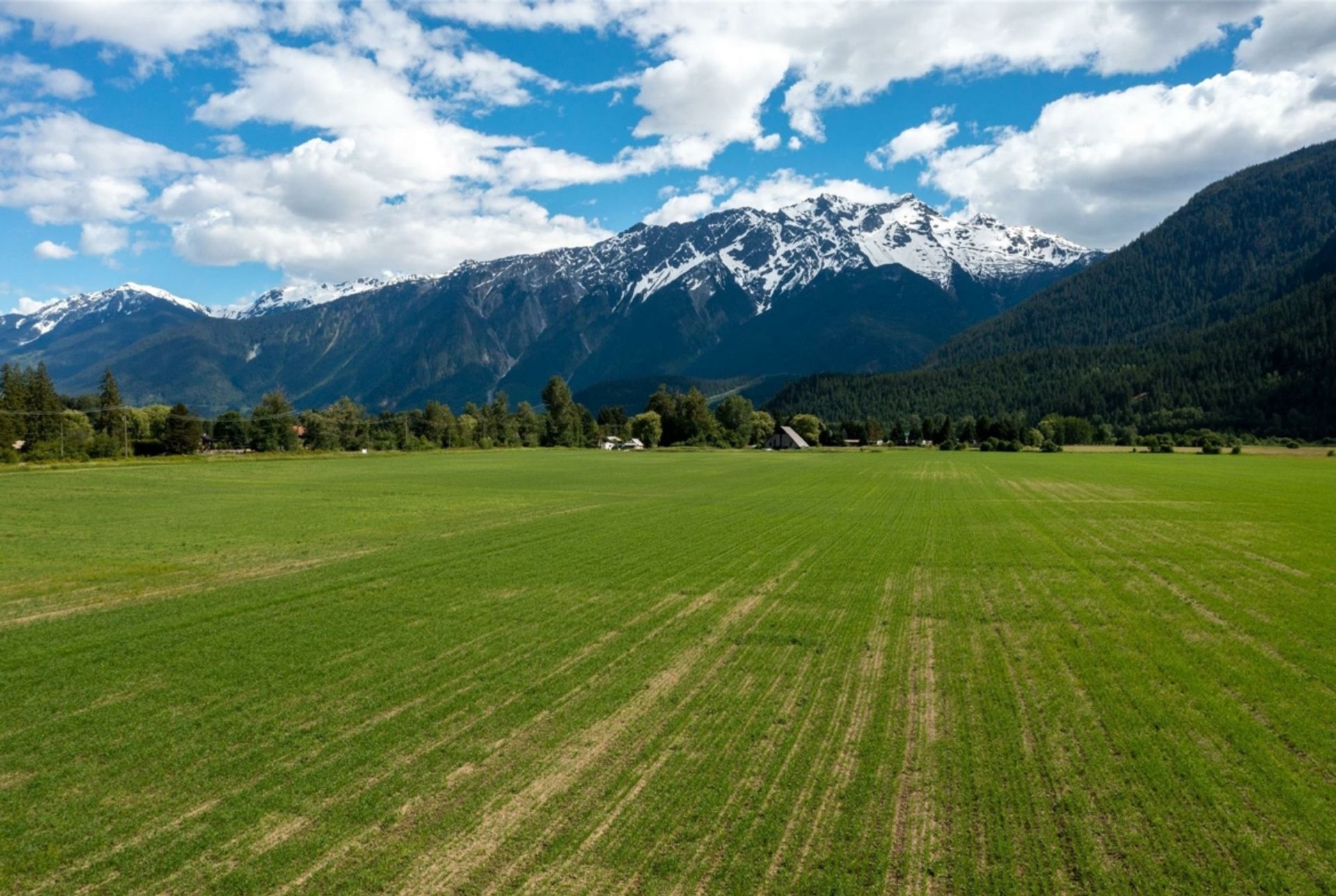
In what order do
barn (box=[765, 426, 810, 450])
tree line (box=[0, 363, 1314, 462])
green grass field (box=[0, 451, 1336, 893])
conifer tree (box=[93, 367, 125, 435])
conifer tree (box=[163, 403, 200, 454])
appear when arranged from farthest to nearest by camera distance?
1. barn (box=[765, 426, 810, 450])
2. conifer tree (box=[93, 367, 125, 435])
3. conifer tree (box=[163, 403, 200, 454])
4. tree line (box=[0, 363, 1314, 462])
5. green grass field (box=[0, 451, 1336, 893])

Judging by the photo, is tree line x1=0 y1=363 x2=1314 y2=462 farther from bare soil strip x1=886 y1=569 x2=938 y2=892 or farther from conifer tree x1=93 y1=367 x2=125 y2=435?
bare soil strip x1=886 y1=569 x2=938 y2=892

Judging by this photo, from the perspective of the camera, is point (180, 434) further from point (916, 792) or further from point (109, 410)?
point (916, 792)

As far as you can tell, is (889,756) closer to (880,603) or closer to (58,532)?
(880,603)

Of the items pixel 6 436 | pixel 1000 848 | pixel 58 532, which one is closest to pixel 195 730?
pixel 1000 848

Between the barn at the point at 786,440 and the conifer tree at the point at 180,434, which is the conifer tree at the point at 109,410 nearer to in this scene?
the conifer tree at the point at 180,434

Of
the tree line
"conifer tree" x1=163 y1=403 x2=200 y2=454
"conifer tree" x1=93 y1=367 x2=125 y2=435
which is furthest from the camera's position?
"conifer tree" x1=93 y1=367 x2=125 y2=435

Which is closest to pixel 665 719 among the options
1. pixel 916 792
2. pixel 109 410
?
pixel 916 792

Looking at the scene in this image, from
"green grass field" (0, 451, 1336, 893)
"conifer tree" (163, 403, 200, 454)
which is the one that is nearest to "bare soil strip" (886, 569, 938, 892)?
"green grass field" (0, 451, 1336, 893)
